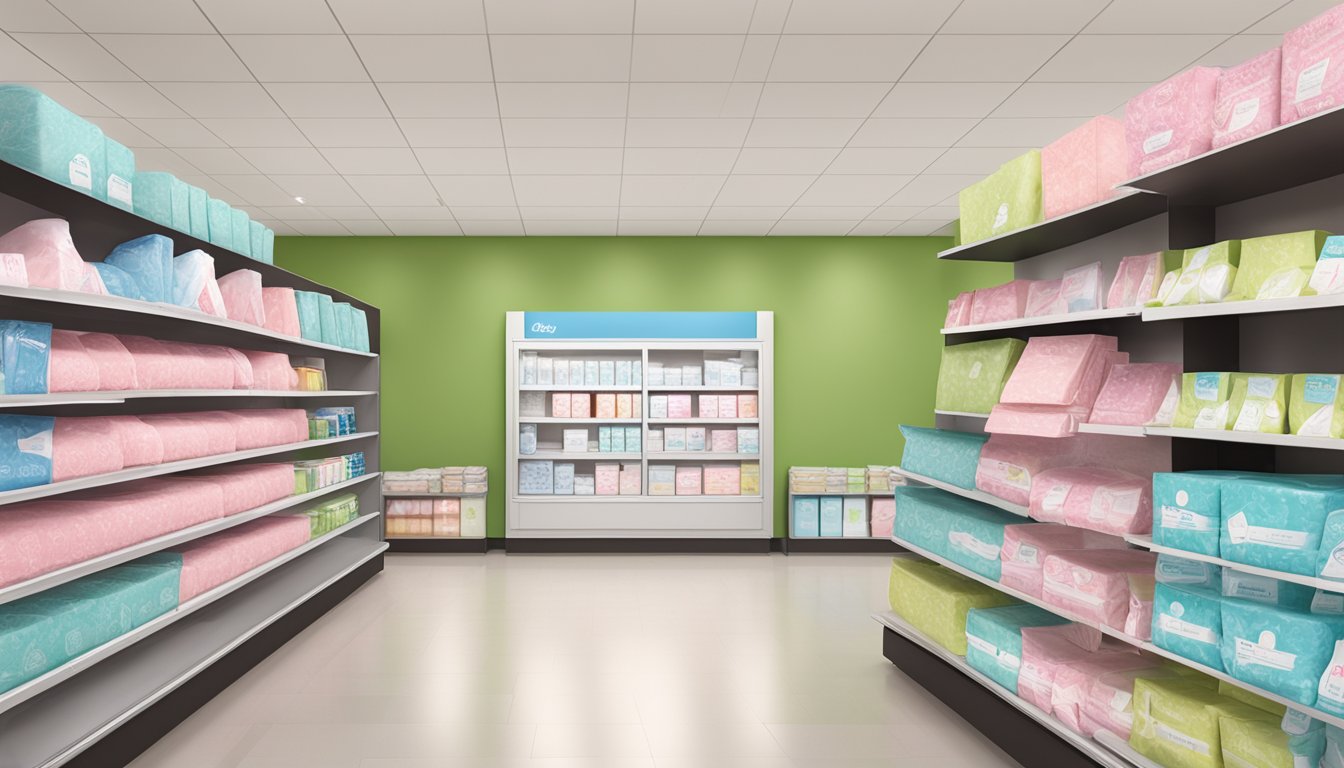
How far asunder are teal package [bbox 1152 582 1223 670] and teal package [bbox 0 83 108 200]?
4.24m

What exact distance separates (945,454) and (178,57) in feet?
14.7

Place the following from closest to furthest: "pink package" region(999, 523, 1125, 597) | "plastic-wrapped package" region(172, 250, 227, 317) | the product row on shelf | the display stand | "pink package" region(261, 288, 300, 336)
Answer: the product row on shelf < the display stand < "pink package" region(999, 523, 1125, 597) < "plastic-wrapped package" region(172, 250, 227, 317) < "pink package" region(261, 288, 300, 336)

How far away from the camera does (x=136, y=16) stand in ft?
11.2

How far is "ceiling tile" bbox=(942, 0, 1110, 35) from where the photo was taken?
3355 mm

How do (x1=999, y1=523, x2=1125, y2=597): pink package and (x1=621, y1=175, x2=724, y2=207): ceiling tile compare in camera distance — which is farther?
(x1=621, y1=175, x2=724, y2=207): ceiling tile

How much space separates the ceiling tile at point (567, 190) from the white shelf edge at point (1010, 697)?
3857 millimetres

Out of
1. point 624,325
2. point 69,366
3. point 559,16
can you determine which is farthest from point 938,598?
point 624,325

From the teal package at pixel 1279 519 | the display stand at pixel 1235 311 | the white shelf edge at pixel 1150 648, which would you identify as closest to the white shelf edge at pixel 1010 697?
the display stand at pixel 1235 311

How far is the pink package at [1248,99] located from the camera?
220cm

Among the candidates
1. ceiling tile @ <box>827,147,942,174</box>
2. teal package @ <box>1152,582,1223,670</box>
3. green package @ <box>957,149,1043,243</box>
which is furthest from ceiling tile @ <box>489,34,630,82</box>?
teal package @ <box>1152,582,1223,670</box>

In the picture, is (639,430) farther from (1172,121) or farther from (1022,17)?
(1172,121)

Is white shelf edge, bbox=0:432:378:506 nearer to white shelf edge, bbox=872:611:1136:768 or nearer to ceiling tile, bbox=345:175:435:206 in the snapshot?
ceiling tile, bbox=345:175:435:206

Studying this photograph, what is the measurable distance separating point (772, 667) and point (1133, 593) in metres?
2.25

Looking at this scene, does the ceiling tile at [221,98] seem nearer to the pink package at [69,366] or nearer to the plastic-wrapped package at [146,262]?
the plastic-wrapped package at [146,262]
